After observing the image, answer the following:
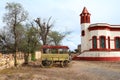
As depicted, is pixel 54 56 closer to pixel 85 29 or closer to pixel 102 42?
pixel 102 42

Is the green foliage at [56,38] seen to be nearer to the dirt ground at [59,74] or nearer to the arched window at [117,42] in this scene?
the arched window at [117,42]

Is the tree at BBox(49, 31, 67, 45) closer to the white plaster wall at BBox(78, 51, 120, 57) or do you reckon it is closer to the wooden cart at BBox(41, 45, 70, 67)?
the white plaster wall at BBox(78, 51, 120, 57)

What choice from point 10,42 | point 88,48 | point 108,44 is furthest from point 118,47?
point 10,42

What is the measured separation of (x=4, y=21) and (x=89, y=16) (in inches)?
723

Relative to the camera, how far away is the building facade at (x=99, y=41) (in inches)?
1480

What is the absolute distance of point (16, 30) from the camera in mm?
28234

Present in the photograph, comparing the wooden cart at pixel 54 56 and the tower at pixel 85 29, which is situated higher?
the tower at pixel 85 29

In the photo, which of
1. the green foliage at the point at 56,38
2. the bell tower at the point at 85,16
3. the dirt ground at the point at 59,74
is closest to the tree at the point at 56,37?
the green foliage at the point at 56,38

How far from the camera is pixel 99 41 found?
126ft

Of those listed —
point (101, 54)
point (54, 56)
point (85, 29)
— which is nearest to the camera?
point (54, 56)

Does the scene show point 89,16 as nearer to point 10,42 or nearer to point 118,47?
point 118,47

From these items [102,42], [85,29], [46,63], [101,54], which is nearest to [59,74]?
[46,63]

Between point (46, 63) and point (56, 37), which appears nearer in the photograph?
point (46, 63)

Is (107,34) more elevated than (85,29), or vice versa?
(85,29)
